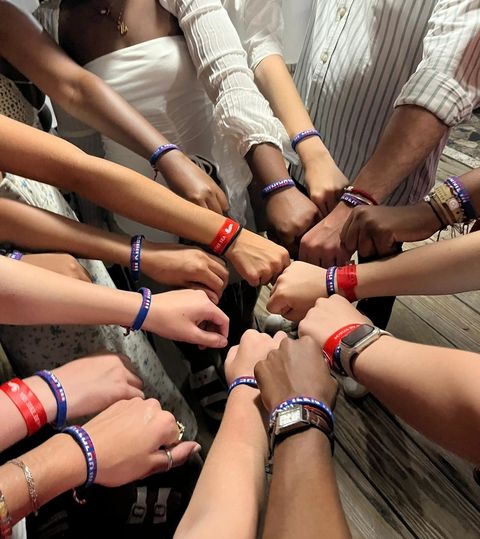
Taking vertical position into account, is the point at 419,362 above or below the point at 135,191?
below

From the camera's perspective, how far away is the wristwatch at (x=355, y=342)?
807 millimetres

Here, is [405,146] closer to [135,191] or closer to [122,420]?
[135,191]

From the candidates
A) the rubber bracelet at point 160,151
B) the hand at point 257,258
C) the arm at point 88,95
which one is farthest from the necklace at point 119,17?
the hand at point 257,258

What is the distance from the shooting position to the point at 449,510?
1.19 meters

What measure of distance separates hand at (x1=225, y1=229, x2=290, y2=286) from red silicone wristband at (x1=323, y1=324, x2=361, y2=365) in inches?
7.8

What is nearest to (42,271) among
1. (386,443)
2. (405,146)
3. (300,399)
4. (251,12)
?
(300,399)

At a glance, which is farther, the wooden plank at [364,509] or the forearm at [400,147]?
the wooden plank at [364,509]

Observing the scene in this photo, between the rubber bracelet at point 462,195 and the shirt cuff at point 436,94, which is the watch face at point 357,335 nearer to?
the rubber bracelet at point 462,195

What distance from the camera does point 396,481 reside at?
1249 millimetres

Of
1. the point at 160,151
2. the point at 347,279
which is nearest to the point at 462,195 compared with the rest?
the point at 347,279

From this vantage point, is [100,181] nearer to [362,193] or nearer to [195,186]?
[195,186]

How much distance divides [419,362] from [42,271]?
0.59 meters

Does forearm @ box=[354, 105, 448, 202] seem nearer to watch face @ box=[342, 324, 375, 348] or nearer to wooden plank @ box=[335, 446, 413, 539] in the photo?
watch face @ box=[342, 324, 375, 348]

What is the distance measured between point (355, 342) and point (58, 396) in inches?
18.3
